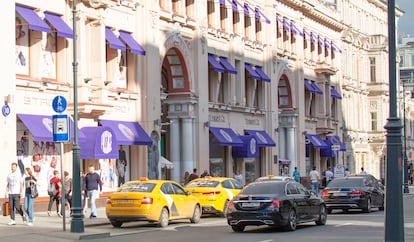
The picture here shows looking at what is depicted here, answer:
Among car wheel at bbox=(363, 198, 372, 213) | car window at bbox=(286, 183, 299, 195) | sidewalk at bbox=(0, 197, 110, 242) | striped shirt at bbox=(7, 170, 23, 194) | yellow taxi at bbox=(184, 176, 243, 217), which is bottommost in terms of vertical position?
car wheel at bbox=(363, 198, 372, 213)

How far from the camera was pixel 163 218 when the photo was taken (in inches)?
1120

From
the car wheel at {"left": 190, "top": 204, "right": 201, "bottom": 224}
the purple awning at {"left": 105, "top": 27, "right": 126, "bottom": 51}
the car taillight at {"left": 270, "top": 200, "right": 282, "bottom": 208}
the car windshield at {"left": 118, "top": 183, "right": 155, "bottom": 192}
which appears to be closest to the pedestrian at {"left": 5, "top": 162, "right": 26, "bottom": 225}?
the car windshield at {"left": 118, "top": 183, "right": 155, "bottom": 192}

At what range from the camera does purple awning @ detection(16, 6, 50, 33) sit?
32931 mm

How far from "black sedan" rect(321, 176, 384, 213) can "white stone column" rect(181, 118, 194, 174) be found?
41.8 feet

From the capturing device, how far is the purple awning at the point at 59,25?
34.7m

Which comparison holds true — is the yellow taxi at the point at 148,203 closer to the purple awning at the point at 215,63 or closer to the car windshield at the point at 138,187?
the car windshield at the point at 138,187

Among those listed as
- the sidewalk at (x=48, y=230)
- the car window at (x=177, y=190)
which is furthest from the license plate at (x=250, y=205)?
the car window at (x=177, y=190)

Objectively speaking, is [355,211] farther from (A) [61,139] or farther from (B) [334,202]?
(A) [61,139]

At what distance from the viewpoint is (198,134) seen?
48.0 metres

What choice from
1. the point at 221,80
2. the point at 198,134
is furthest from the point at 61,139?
the point at 221,80

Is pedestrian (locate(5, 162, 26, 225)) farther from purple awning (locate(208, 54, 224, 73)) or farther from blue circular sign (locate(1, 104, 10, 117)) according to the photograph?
purple awning (locate(208, 54, 224, 73))

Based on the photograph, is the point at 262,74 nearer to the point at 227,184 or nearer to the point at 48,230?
the point at 227,184

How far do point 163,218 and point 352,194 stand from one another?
9765 mm

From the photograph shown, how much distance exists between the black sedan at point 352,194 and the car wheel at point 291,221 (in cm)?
937
